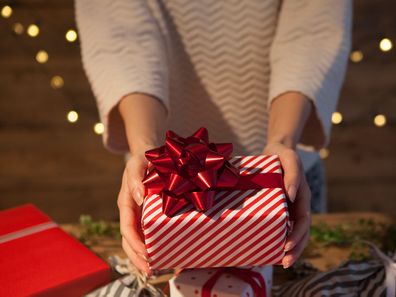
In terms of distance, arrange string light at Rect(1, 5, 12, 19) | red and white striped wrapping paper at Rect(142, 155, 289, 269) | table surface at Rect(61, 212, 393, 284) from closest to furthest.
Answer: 1. red and white striped wrapping paper at Rect(142, 155, 289, 269)
2. table surface at Rect(61, 212, 393, 284)
3. string light at Rect(1, 5, 12, 19)

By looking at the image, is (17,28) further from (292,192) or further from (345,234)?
(292,192)

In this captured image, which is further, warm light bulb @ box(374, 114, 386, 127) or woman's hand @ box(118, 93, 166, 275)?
warm light bulb @ box(374, 114, 386, 127)

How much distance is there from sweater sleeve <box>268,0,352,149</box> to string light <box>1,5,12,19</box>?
48.9 inches

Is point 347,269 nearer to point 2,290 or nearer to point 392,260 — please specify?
point 392,260

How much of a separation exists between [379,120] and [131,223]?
1751mm

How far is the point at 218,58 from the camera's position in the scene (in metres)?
1.17

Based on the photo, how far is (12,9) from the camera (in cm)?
199

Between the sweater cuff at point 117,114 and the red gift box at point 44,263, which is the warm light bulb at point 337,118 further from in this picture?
the red gift box at point 44,263

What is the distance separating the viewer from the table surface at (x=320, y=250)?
101cm

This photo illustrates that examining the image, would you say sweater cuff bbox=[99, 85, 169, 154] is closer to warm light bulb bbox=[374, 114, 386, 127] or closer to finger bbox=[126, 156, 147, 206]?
finger bbox=[126, 156, 147, 206]

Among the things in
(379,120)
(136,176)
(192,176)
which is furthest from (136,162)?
(379,120)

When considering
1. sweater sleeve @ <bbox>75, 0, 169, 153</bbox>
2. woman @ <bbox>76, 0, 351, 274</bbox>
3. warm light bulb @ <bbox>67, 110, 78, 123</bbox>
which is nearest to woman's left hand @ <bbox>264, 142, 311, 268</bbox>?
woman @ <bbox>76, 0, 351, 274</bbox>

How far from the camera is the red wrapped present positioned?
2.24 feet

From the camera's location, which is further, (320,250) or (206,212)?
(320,250)
